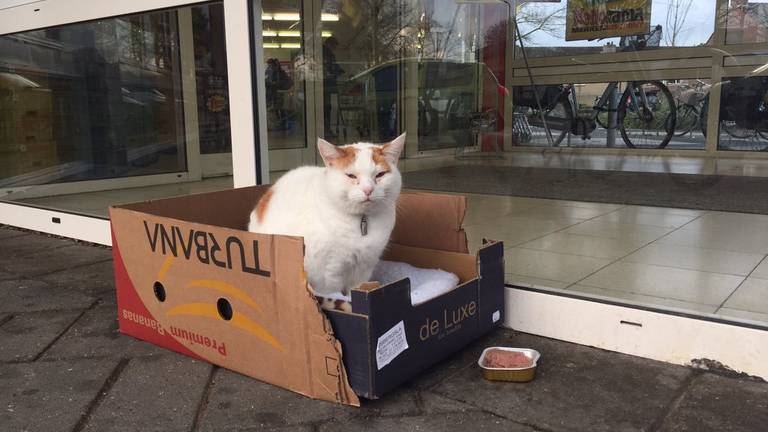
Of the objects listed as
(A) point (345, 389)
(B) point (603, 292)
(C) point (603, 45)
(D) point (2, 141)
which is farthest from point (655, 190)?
(D) point (2, 141)

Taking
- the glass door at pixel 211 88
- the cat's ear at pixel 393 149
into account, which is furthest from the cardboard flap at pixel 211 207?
the cat's ear at pixel 393 149

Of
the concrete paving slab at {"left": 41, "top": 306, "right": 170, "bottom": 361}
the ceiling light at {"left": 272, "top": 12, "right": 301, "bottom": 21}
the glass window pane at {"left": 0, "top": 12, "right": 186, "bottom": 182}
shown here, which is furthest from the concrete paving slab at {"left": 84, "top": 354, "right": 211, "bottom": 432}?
the glass window pane at {"left": 0, "top": 12, "right": 186, "bottom": 182}

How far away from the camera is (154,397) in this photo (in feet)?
5.86

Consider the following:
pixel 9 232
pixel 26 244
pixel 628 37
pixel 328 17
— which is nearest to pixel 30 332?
pixel 26 244

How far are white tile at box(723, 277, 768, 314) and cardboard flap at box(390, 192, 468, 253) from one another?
994mm

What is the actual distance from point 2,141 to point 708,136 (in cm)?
523

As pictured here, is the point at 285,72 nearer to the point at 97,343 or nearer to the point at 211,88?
the point at 211,88

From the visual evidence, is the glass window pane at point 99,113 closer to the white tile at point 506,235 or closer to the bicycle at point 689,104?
the white tile at point 506,235

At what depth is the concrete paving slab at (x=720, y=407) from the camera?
157 cm

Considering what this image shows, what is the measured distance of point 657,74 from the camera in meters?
3.93

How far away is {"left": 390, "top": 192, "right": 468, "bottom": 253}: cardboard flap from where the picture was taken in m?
2.32

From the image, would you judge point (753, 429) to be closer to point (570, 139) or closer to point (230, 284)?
point (230, 284)

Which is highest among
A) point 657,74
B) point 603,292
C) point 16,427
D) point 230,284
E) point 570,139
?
point 657,74

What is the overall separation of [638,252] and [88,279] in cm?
285
